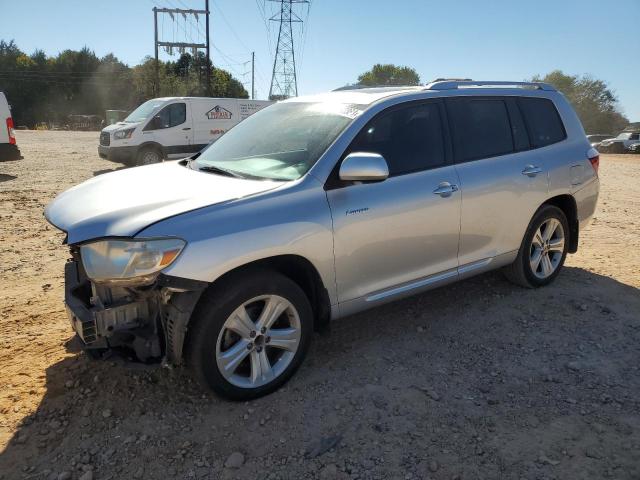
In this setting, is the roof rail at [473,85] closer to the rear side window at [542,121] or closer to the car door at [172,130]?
the rear side window at [542,121]

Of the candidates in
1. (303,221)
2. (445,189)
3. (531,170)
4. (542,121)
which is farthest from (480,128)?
(303,221)

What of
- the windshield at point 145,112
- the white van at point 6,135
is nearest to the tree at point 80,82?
the windshield at point 145,112

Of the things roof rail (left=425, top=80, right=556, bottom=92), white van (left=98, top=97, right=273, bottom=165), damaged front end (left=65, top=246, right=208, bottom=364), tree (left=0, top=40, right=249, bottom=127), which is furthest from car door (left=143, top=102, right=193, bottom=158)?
tree (left=0, top=40, right=249, bottom=127)

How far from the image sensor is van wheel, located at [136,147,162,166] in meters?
A: 14.3

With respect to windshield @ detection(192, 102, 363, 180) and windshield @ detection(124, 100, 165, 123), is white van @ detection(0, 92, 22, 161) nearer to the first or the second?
windshield @ detection(124, 100, 165, 123)

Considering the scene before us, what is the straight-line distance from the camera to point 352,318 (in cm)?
414

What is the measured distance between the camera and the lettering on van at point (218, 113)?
15387mm

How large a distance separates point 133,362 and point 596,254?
5.35 metres

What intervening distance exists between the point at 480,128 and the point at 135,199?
2.72 meters

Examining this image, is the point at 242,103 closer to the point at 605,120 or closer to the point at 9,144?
Result: the point at 9,144

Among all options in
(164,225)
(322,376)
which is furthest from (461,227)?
(164,225)

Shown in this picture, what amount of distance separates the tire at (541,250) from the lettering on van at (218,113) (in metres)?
12.5

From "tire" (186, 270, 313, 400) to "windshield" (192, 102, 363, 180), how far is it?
2.46ft

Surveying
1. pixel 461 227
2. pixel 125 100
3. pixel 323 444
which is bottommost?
pixel 323 444
